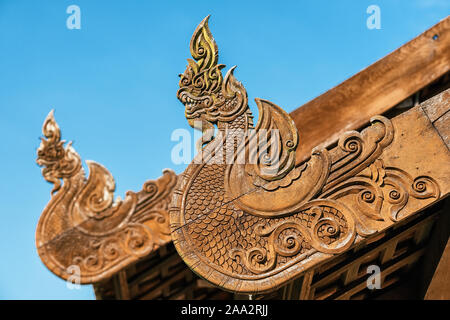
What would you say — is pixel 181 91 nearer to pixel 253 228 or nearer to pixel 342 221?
pixel 253 228

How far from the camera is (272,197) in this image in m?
3.59

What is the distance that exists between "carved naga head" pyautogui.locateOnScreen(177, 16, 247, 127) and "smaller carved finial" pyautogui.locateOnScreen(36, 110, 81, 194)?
162 inches

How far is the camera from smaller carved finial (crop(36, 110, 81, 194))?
298 inches

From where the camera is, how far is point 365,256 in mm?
5035

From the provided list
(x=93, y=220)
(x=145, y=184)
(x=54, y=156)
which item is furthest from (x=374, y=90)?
(x=54, y=156)

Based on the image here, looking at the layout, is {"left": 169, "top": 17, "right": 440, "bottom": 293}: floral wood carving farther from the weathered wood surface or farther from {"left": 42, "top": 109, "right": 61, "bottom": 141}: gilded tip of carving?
{"left": 42, "top": 109, "right": 61, "bottom": 141}: gilded tip of carving

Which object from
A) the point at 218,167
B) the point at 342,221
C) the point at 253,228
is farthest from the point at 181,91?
the point at 342,221

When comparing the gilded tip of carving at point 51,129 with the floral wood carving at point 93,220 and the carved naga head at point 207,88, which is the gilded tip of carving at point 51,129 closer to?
the floral wood carving at point 93,220

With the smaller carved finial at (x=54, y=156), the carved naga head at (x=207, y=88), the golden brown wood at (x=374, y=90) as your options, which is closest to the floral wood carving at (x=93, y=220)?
the smaller carved finial at (x=54, y=156)

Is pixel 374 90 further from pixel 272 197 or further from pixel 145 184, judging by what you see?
pixel 145 184

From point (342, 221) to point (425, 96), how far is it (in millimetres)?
2332

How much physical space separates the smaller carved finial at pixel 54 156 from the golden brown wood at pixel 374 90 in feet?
11.8

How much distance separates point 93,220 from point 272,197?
3.94 metres
